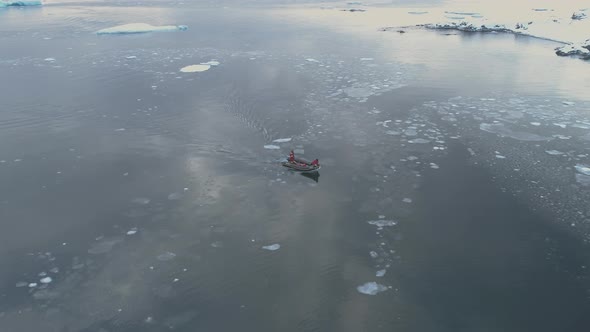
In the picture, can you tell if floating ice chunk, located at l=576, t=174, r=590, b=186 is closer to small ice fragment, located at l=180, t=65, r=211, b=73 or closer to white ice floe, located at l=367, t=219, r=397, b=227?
white ice floe, located at l=367, t=219, r=397, b=227

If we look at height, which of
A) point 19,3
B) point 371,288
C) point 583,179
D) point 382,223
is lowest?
point 371,288

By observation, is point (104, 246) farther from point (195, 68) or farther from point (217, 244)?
point (195, 68)

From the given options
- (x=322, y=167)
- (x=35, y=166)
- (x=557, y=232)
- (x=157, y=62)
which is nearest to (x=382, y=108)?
Answer: (x=322, y=167)

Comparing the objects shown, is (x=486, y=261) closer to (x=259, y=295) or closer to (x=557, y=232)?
(x=557, y=232)

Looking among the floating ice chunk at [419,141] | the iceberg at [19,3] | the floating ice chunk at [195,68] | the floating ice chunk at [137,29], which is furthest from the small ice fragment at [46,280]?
the iceberg at [19,3]

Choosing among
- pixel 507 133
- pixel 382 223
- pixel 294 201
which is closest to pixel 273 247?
pixel 294 201

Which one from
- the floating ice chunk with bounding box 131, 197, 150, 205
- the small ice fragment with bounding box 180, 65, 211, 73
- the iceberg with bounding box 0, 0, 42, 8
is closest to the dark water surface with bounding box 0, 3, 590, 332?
the floating ice chunk with bounding box 131, 197, 150, 205

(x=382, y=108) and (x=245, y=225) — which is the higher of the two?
(x=382, y=108)
